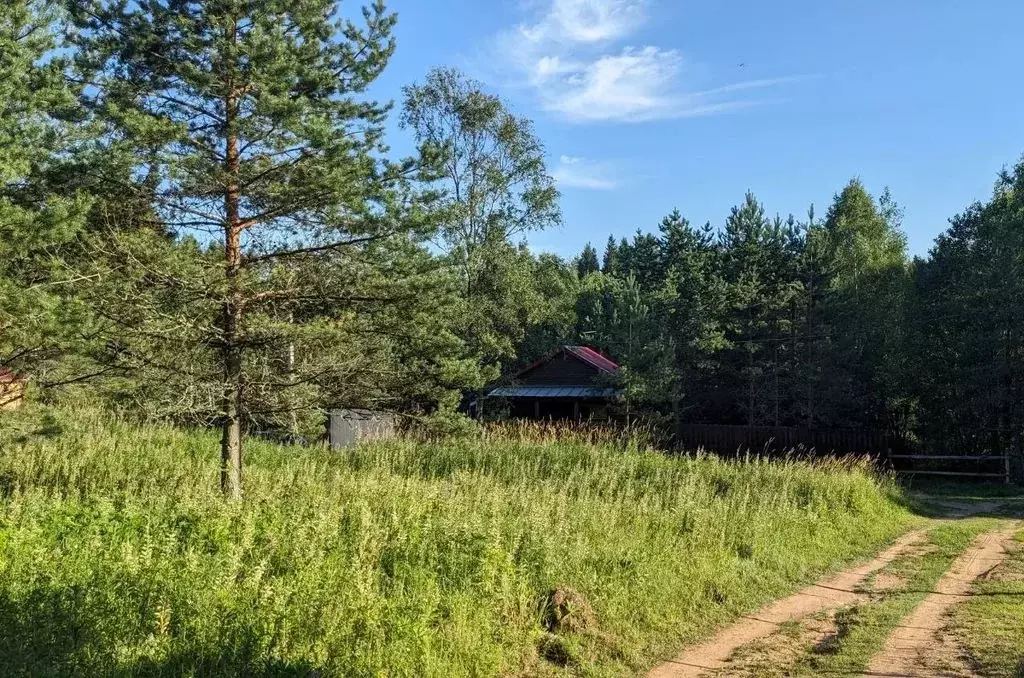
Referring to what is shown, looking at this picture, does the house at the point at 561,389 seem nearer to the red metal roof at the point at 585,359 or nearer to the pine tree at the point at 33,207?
the red metal roof at the point at 585,359

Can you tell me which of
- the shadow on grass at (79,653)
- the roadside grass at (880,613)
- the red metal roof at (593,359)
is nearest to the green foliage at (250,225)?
the shadow on grass at (79,653)

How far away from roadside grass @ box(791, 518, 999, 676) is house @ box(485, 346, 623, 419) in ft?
69.7

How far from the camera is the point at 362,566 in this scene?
239 inches

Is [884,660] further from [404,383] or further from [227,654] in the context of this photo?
[404,383]

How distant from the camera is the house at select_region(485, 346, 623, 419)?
3234cm

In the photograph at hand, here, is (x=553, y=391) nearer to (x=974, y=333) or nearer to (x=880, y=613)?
(x=974, y=333)

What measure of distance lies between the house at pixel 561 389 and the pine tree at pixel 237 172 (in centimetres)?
2239

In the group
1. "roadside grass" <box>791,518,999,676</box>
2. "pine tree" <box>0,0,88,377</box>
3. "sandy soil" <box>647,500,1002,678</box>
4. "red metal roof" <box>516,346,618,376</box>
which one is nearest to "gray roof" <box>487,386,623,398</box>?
"red metal roof" <box>516,346,618,376</box>

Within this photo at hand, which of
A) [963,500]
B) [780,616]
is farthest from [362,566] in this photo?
[963,500]

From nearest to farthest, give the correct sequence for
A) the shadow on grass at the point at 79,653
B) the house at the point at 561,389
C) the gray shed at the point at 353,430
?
the shadow on grass at the point at 79,653 → the gray shed at the point at 353,430 → the house at the point at 561,389

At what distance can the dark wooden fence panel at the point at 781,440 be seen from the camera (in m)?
23.4

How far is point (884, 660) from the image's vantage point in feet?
18.2

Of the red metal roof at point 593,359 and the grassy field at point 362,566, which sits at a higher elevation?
the red metal roof at point 593,359

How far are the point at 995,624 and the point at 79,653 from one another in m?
6.99
